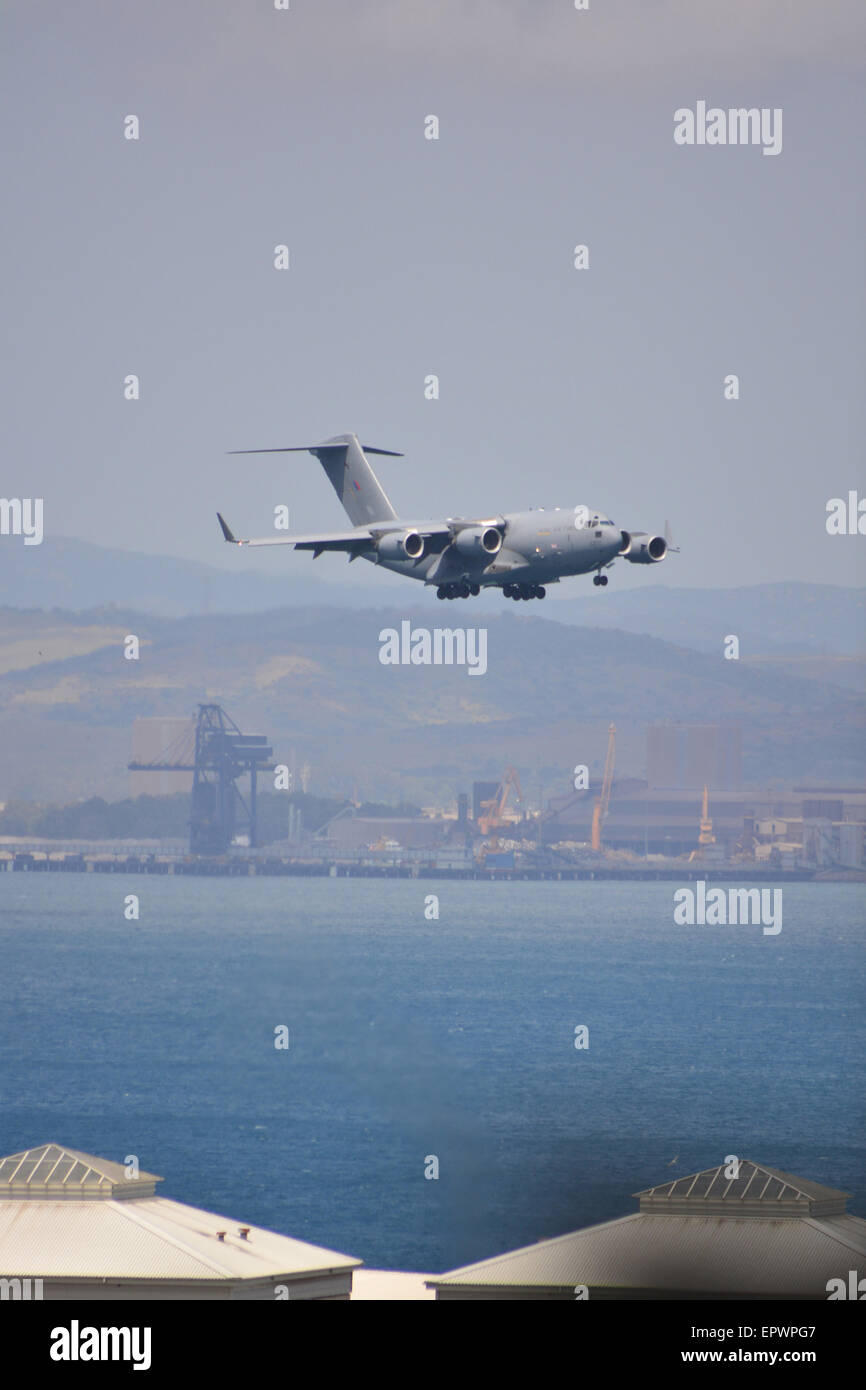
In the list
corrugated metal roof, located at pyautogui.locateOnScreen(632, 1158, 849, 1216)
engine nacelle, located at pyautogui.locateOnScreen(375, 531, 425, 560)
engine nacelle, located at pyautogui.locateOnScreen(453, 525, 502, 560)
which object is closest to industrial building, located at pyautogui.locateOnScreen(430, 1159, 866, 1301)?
corrugated metal roof, located at pyautogui.locateOnScreen(632, 1158, 849, 1216)

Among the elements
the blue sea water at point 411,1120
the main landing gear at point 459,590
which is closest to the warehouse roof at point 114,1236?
the main landing gear at point 459,590

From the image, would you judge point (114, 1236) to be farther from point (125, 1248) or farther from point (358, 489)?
point (358, 489)

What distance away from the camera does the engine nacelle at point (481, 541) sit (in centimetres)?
5431

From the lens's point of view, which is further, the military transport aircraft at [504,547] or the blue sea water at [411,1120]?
the blue sea water at [411,1120]

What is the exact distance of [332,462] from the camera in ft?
246

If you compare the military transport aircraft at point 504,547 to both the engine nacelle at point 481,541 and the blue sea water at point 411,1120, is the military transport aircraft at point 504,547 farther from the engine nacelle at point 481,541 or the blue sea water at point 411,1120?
the blue sea water at point 411,1120

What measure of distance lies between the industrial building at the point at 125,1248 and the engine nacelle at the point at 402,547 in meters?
19.0

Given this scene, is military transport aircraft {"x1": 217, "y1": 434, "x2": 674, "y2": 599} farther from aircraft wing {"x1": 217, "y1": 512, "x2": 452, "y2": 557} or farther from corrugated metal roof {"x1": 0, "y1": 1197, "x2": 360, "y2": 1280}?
corrugated metal roof {"x1": 0, "y1": 1197, "x2": 360, "y2": 1280}

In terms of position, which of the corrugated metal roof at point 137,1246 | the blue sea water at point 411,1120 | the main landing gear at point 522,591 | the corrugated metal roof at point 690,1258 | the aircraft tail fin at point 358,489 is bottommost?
the blue sea water at point 411,1120

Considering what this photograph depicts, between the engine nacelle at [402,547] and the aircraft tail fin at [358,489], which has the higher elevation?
the aircraft tail fin at [358,489]

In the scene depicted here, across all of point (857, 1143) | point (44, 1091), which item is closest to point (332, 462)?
point (857, 1143)

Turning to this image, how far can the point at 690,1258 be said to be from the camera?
5803cm
